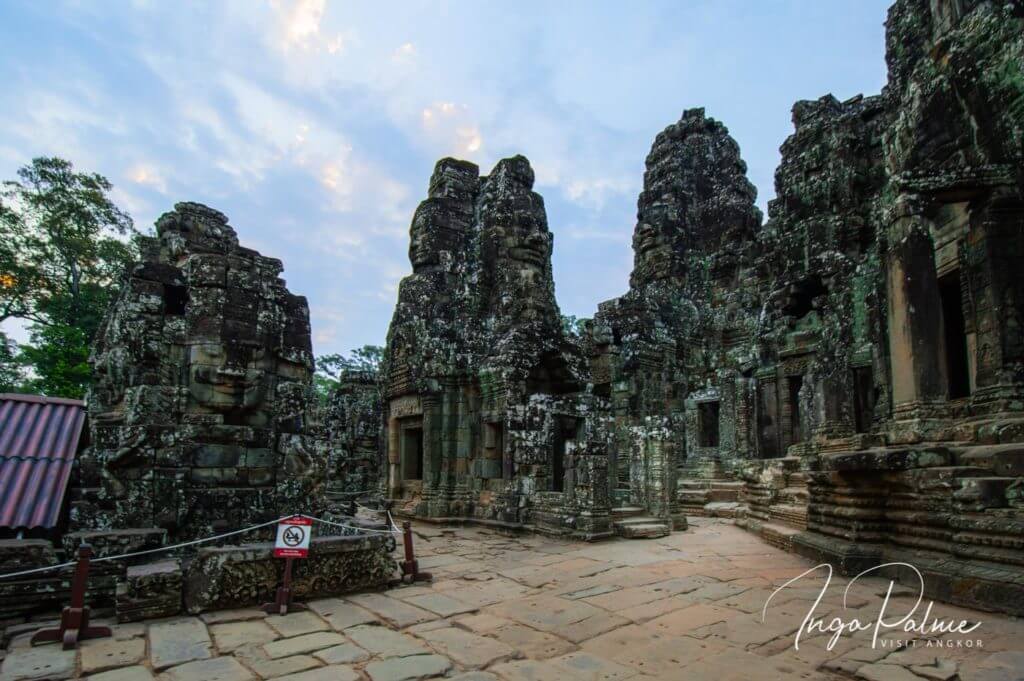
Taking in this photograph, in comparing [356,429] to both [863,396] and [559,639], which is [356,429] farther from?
[559,639]

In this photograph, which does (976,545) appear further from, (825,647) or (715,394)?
(715,394)

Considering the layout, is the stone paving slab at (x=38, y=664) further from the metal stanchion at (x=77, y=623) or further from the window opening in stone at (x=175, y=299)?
the window opening in stone at (x=175, y=299)

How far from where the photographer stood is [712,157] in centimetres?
2525

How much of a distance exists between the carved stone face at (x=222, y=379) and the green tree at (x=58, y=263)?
1754cm

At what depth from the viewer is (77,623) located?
13.6ft

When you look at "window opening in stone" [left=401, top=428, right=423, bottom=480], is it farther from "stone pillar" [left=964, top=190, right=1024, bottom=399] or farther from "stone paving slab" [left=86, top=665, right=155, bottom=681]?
"stone pillar" [left=964, top=190, right=1024, bottom=399]

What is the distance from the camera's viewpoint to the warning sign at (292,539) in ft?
17.1

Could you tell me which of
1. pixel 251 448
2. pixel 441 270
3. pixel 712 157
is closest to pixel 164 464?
pixel 251 448

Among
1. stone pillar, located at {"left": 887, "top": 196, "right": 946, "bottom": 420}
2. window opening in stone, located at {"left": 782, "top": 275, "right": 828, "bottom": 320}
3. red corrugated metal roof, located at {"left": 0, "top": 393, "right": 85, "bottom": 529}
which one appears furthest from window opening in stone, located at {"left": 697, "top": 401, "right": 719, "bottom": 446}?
red corrugated metal roof, located at {"left": 0, "top": 393, "right": 85, "bottom": 529}

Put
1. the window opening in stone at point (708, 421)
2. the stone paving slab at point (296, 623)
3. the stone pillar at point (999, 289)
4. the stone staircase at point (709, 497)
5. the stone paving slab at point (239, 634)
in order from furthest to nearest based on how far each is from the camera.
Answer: the window opening in stone at point (708, 421) → the stone staircase at point (709, 497) → the stone pillar at point (999, 289) → the stone paving slab at point (296, 623) → the stone paving slab at point (239, 634)

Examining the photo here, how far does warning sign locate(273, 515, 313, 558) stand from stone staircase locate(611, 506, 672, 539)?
18.0 ft

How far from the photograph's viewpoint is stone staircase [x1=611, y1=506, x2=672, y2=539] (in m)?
9.39

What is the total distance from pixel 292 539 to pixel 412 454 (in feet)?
30.6

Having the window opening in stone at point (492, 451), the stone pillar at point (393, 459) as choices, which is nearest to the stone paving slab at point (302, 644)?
the window opening in stone at point (492, 451)
